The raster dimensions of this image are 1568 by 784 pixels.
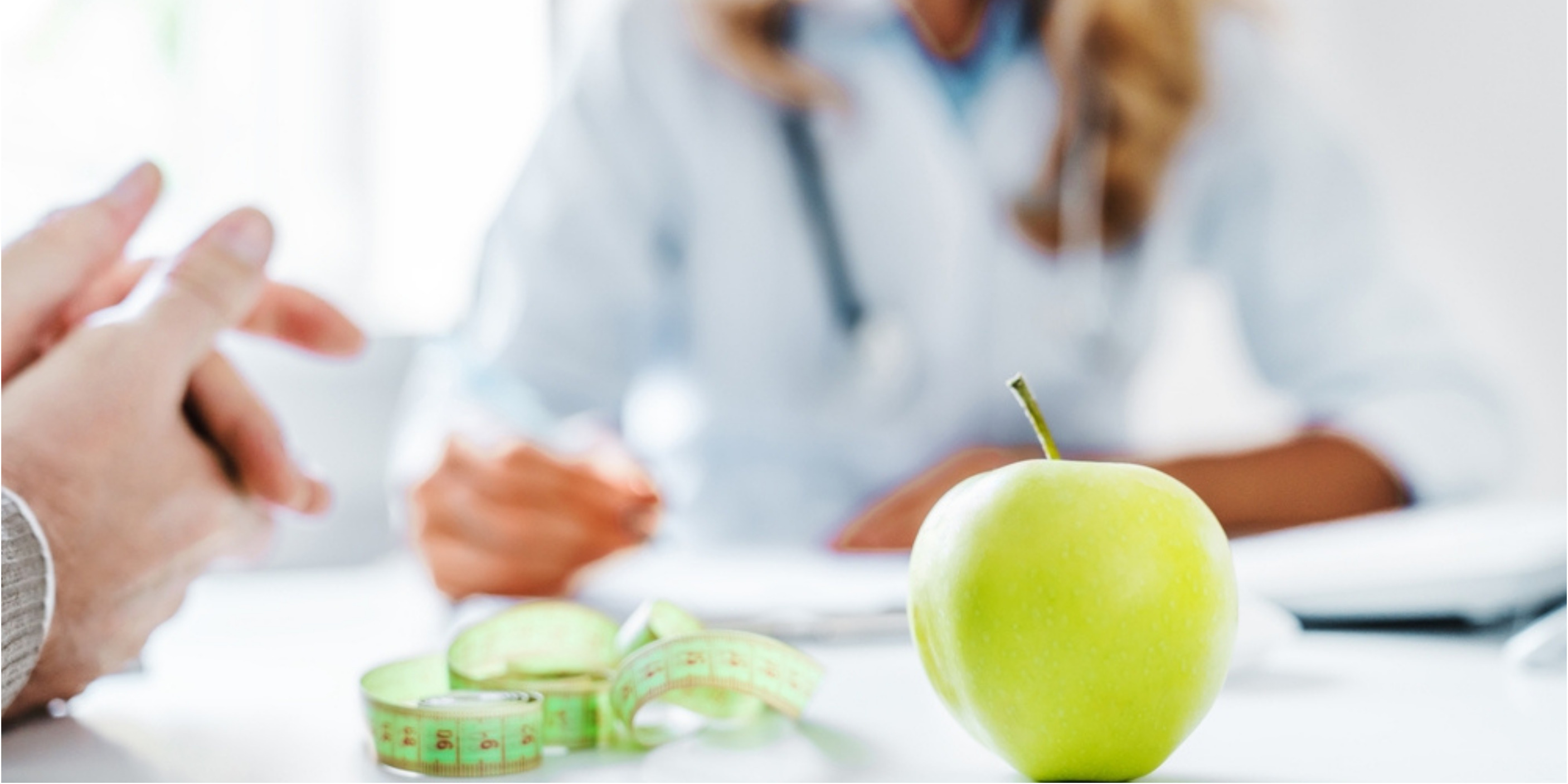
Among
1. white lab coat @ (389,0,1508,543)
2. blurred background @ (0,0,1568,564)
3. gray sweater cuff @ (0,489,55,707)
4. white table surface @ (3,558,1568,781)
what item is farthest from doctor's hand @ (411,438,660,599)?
blurred background @ (0,0,1568,564)

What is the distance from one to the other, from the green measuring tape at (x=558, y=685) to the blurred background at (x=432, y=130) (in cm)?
129

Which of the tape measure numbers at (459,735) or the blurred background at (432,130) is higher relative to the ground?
the blurred background at (432,130)

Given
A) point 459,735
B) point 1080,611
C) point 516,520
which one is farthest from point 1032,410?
point 516,520

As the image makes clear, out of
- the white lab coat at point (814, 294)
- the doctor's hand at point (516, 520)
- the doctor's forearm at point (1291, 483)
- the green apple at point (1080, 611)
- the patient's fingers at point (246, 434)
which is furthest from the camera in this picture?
the white lab coat at point (814, 294)

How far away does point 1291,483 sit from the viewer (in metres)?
0.91

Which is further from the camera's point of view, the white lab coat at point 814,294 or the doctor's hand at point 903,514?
the white lab coat at point 814,294

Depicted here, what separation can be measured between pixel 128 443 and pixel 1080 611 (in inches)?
13.5

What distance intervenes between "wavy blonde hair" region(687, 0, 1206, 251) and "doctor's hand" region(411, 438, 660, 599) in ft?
1.49

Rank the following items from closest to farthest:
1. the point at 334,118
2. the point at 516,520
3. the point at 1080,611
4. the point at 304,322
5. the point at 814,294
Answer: the point at 1080,611, the point at 304,322, the point at 516,520, the point at 814,294, the point at 334,118

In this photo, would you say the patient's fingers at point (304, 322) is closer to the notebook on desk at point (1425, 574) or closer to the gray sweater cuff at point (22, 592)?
the gray sweater cuff at point (22, 592)

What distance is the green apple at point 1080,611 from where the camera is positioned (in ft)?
Result: 1.06

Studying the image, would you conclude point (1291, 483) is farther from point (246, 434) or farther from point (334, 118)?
point (334, 118)

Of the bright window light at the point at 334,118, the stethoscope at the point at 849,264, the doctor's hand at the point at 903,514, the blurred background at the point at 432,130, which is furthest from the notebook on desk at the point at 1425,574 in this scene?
the bright window light at the point at 334,118

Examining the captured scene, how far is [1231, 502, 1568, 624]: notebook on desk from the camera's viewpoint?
0.60 m
